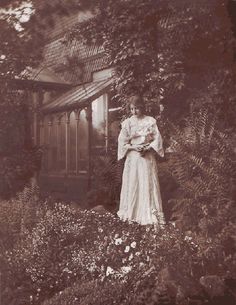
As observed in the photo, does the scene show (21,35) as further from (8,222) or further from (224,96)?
(224,96)

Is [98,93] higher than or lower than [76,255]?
higher

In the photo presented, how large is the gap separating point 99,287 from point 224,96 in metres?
2.12

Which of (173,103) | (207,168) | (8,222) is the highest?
(173,103)

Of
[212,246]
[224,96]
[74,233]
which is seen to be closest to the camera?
[212,246]

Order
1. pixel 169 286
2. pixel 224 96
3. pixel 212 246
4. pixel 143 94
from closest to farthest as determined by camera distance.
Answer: pixel 169 286
pixel 212 246
pixel 224 96
pixel 143 94

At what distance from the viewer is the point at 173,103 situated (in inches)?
197

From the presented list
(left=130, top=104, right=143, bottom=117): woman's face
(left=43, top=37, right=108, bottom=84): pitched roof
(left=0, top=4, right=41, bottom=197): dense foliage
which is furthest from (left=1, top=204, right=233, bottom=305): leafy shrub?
(left=43, top=37, right=108, bottom=84): pitched roof

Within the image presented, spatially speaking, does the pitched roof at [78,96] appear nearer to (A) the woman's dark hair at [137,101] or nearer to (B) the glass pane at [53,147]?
(B) the glass pane at [53,147]

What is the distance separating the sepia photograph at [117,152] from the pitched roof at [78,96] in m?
0.01

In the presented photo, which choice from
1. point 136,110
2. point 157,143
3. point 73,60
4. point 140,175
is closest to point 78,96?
point 73,60

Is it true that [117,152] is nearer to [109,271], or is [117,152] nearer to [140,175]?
[140,175]

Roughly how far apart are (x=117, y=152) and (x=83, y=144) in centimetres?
35

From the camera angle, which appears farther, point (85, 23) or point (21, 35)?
point (85, 23)

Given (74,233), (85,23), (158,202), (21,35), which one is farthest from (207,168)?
(21,35)
